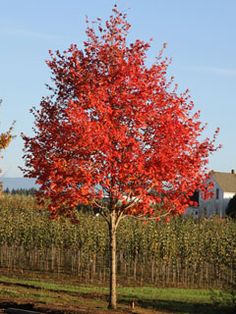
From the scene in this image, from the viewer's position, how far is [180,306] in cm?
2875

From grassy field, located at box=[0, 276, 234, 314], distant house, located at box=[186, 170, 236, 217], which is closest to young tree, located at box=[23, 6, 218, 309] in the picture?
grassy field, located at box=[0, 276, 234, 314]

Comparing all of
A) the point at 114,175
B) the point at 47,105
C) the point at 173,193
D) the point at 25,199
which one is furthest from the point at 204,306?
the point at 25,199

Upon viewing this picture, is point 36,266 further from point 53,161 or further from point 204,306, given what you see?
point 53,161

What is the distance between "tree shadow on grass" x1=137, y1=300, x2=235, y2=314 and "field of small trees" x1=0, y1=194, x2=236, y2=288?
14.0 m

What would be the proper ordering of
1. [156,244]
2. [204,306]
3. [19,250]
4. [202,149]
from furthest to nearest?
1. [19,250]
2. [156,244]
3. [204,306]
4. [202,149]

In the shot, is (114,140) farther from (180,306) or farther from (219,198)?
(219,198)

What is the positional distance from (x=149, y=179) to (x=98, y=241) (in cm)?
2737

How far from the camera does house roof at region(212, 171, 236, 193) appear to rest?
99312 mm

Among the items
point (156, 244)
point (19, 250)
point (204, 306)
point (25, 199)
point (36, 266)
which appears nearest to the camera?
point (204, 306)

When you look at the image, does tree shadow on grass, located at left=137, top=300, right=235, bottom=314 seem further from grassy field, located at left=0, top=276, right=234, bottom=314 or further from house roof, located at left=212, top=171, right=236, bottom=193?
A: house roof, located at left=212, top=171, right=236, bottom=193

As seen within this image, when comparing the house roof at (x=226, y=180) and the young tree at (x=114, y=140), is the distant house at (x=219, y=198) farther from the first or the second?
the young tree at (x=114, y=140)

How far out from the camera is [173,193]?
2323 centimetres

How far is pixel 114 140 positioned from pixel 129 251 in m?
29.1

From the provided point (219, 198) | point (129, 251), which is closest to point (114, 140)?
point (129, 251)
